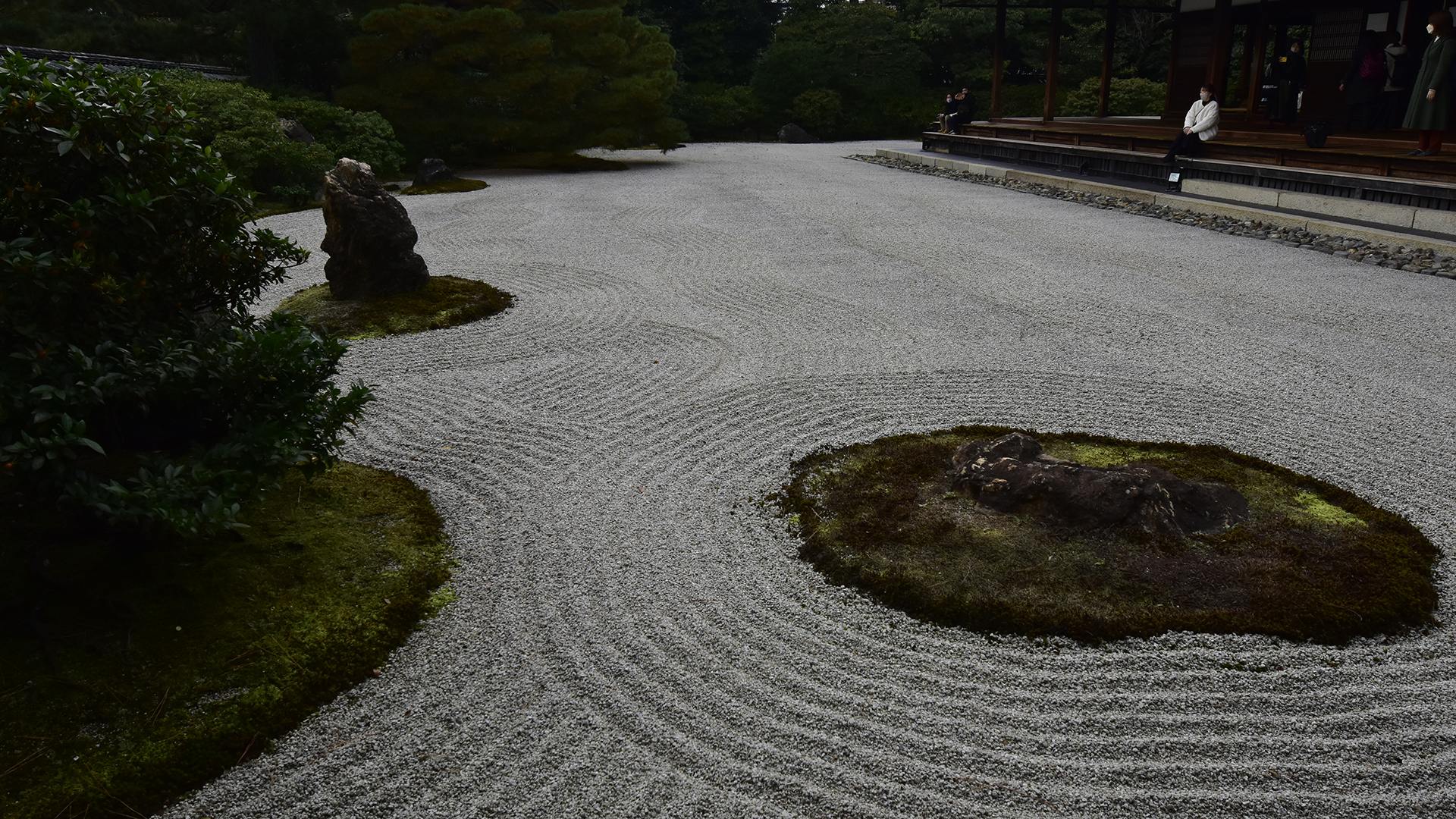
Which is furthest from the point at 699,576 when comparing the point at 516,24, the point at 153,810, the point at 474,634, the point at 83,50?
the point at 83,50

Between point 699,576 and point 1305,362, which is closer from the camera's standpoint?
point 699,576

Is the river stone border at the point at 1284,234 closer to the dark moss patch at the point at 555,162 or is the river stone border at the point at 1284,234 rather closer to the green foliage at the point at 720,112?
the dark moss patch at the point at 555,162

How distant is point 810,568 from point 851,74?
2793 centimetres

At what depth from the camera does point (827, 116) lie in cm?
2769

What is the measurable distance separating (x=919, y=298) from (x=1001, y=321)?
957 mm

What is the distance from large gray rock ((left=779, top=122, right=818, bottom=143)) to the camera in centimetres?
2728

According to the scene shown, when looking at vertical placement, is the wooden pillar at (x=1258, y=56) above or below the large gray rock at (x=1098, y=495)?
above

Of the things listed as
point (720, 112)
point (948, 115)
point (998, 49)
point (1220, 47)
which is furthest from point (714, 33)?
point (1220, 47)

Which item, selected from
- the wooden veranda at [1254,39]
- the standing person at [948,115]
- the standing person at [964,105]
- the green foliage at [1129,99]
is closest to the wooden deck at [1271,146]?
the wooden veranda at [1254,39]

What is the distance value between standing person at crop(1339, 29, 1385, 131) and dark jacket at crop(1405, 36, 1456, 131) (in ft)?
10.3

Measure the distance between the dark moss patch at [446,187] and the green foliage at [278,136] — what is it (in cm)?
113

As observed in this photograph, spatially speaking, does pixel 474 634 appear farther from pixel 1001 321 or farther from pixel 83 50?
pixel 83 50

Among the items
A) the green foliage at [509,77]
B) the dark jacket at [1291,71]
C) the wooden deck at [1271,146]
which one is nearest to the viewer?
the wooden deck at [1271,146]

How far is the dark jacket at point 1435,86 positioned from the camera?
1032cm
